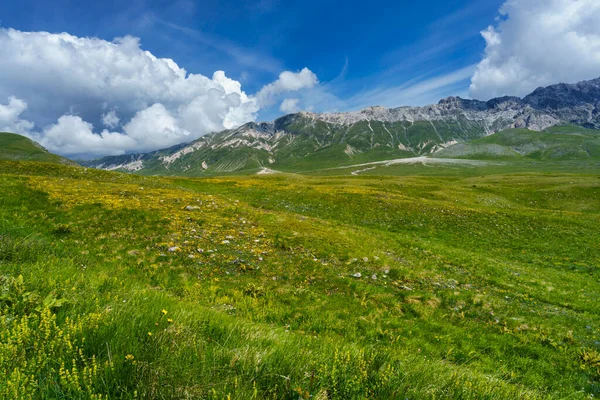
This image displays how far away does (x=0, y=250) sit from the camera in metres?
7.63

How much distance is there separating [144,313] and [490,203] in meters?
55.6

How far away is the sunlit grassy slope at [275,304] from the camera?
334 cm

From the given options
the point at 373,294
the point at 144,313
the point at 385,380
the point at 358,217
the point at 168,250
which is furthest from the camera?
the point at 358,217

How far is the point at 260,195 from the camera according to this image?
4203 cm

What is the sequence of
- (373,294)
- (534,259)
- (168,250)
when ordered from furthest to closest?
1. (534,259)
2. (168,250)
3. (373,294)

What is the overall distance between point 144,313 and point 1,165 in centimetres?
5180

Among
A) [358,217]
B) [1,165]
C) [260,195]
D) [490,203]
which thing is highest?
[1,165]

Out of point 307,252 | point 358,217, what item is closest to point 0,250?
point 307,252

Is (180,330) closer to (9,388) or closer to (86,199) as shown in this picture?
(9,388)

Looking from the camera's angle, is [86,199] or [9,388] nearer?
[9,388]

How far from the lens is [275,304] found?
982cm

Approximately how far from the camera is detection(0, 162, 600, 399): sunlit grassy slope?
334 cm

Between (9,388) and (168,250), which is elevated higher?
(9,388)

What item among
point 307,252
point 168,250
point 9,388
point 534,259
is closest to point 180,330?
point 9,388
